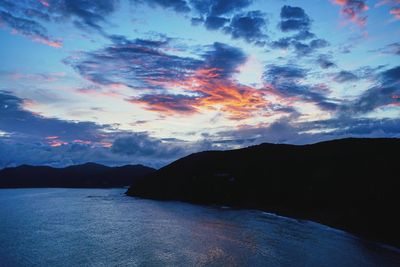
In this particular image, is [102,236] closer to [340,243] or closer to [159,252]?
[159,252]

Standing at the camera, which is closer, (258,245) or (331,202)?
(258,245)

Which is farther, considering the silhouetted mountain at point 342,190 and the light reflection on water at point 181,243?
the silhouetted mountain at point 342,190

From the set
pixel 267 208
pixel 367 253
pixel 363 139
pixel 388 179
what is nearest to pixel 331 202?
pixel 388 179

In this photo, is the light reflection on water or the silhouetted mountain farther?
the silhouetted mountain

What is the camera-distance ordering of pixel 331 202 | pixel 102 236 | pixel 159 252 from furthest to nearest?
pixel 331 202, pixel 102 236, pixel 159 252

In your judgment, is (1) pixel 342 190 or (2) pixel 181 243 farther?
(1) pixel 342 190

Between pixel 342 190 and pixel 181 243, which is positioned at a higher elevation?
pixel 342 190

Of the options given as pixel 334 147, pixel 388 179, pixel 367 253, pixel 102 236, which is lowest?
pixel 367 253

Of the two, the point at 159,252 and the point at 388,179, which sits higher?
the point at 388,179
